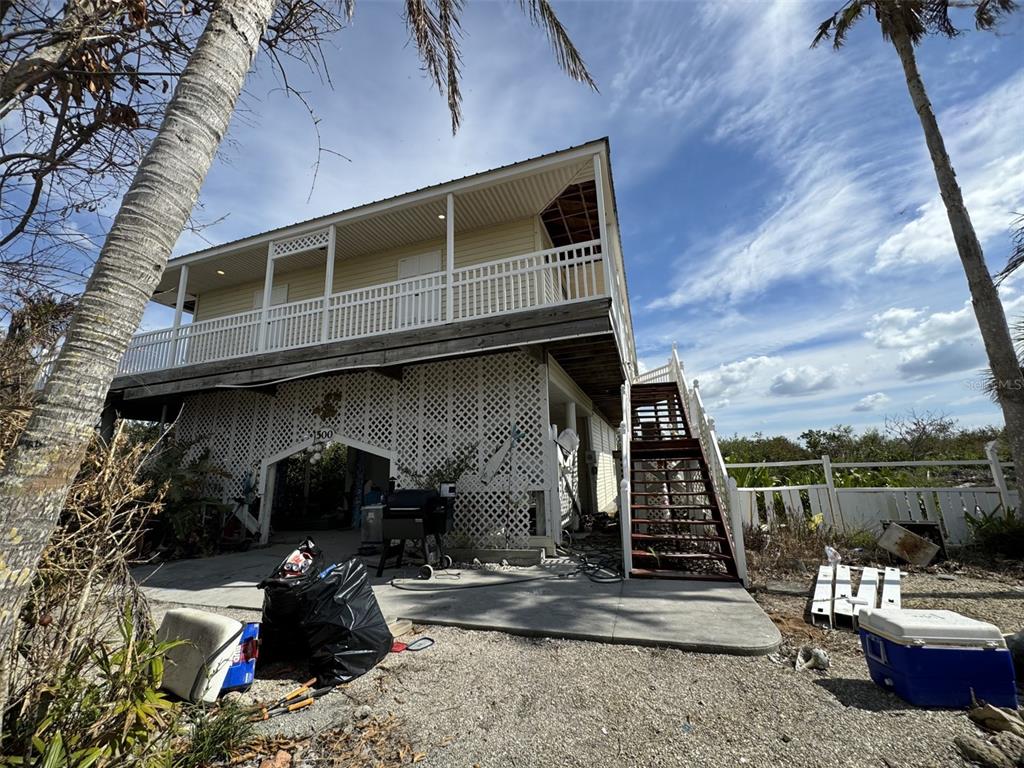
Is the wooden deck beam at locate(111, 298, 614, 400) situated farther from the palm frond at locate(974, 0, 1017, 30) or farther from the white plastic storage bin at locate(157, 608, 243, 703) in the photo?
the palm frond at locate(974, 0, 1017, 30)

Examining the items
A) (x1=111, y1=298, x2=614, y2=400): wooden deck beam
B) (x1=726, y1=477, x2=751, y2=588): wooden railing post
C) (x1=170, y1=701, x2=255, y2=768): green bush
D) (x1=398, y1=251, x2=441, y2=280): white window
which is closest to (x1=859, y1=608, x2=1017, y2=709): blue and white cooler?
(x1=726, y1=477, x2=751, y2=588): wooden railing post

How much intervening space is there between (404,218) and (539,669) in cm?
854

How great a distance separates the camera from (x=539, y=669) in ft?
10.0

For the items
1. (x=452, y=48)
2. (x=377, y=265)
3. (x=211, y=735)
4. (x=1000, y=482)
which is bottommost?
(x=211, y=735)

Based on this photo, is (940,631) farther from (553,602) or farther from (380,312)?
(380,312)

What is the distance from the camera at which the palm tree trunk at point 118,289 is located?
5.20 ft

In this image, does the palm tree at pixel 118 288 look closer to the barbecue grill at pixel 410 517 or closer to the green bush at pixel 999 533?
the barbecue grill at pixel 410 517

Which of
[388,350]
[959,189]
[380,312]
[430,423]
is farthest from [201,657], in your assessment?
[959,189]

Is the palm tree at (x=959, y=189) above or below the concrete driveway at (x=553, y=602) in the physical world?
above

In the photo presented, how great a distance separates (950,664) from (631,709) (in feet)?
5.99

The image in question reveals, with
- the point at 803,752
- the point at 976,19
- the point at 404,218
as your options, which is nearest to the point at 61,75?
the point at 404,218

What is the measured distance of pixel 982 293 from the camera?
255 inches

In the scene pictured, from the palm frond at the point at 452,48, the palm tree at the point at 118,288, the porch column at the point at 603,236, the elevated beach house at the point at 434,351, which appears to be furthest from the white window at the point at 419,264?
the palm tree at the point at 118,288

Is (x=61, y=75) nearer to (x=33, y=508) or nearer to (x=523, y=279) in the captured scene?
(x=33, y=508)
